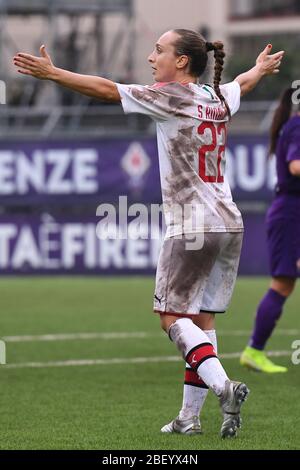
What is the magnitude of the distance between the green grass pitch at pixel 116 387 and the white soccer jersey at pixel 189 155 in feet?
3.72

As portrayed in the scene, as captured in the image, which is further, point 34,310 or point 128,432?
point 34,310

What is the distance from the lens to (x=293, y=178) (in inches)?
404

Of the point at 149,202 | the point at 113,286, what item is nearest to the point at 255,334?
the point at 113,286

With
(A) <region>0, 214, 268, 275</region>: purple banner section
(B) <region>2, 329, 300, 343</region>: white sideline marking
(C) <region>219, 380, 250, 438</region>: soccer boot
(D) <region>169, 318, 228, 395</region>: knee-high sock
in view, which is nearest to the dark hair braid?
(D) <region>169, 318, 228, 395</region>: knee-high sock

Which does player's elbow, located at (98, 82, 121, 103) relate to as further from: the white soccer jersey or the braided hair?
the braided hair

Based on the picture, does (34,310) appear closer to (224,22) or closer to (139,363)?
(139,363)

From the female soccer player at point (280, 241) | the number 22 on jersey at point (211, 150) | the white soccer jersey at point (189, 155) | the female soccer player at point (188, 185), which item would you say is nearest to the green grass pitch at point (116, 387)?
the female soccer player at point (280, 241)

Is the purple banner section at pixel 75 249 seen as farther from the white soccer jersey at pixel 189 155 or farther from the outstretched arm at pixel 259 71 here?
the white soccer jersey at pixel 189 155

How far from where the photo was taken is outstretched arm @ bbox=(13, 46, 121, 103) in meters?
6.64

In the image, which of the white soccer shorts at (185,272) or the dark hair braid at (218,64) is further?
the dark hair braid at (218,64)

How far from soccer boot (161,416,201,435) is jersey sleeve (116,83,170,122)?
163cm

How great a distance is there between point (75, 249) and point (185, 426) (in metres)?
13.9

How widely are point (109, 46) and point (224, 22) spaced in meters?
12.5

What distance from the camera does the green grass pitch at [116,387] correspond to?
6.93m
